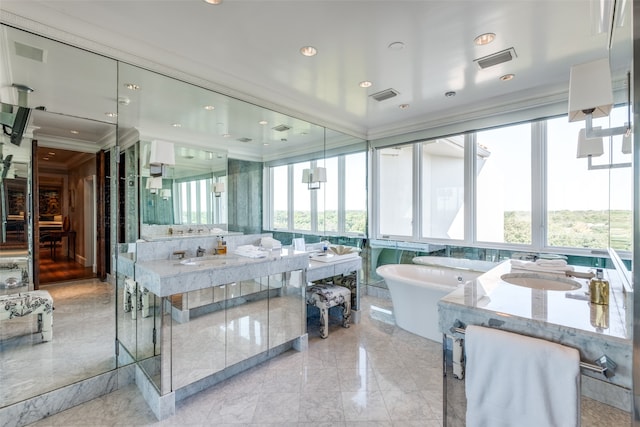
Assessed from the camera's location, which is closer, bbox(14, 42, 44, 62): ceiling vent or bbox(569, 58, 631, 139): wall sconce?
bbox(569, 58, 631, 139): wall sconce

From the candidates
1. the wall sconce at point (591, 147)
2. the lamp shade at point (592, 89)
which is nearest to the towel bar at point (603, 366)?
the lamp shade at point (592, 89)

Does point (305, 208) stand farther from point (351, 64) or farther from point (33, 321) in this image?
point (33, 321)

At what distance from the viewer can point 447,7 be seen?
6.47 ft

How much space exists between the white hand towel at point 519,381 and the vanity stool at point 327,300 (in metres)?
2.09

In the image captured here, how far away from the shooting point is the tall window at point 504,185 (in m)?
3.58

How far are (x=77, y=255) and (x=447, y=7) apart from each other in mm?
3349

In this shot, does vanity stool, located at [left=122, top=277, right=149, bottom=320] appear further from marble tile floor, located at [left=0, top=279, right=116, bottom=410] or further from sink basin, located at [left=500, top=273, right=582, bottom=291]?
sink basin, located at [left=500, top=273, right=582, bottom=291]

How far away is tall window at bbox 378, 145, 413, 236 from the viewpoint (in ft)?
15.4

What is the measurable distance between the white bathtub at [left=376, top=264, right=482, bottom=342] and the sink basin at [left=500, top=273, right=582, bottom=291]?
99 centimetres

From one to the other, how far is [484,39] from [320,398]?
3118 millimetres

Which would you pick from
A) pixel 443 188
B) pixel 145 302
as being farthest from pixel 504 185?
pixel 145 302

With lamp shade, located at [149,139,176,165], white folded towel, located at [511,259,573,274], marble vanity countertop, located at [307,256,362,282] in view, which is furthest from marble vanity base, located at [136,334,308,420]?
white folded towel, located at [511,259,573,274]

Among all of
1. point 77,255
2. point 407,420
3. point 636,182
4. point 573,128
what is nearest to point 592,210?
point 573,128

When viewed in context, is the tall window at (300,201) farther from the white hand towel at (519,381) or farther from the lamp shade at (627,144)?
the lamp shade at (627,144)
